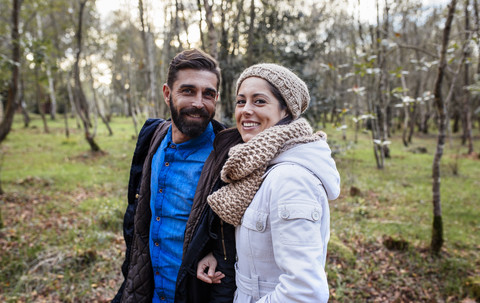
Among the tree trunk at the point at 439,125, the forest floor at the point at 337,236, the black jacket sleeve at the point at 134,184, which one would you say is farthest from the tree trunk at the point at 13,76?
the tree trunk at the point at 439,125

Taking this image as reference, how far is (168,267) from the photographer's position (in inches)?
77.3

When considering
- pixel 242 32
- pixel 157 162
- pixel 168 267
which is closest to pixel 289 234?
pixel 168 267

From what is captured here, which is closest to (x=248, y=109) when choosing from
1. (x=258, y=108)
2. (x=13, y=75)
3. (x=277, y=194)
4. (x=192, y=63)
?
(x=258, y=108)

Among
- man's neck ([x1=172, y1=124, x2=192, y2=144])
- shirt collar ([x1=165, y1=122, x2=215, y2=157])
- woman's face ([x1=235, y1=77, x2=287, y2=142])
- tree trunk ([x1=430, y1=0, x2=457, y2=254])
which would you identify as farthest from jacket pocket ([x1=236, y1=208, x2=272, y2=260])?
tree trunk ([x1=430, y1=0, x2=457, y2=254])

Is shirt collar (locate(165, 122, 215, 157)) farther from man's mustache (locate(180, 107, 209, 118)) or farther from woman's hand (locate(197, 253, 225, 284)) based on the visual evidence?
woman's hand (locate(197, 253, 225, 284))

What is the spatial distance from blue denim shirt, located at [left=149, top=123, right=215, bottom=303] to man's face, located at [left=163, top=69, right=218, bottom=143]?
104 millimetres

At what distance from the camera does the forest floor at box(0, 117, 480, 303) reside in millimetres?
4039

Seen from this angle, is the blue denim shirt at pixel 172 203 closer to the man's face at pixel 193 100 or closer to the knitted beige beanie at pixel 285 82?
the man's face at pixel 193 100

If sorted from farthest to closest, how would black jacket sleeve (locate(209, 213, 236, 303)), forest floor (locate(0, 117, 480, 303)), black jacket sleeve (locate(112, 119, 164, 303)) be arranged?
forest floor (locate(0, 117, 480, 303)) → black jacket sleeve (locate(112, 119, 164, 303)) → black jacket sleeve (locate(209, 213, 236, 303))

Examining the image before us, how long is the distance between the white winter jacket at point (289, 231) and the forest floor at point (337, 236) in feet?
10.4

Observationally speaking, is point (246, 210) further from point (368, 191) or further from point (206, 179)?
point (368, 191)

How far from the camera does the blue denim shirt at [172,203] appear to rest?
192 centimetres

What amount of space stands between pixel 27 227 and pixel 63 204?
142 centimetres

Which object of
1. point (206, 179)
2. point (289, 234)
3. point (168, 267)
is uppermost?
point (206, 179)
